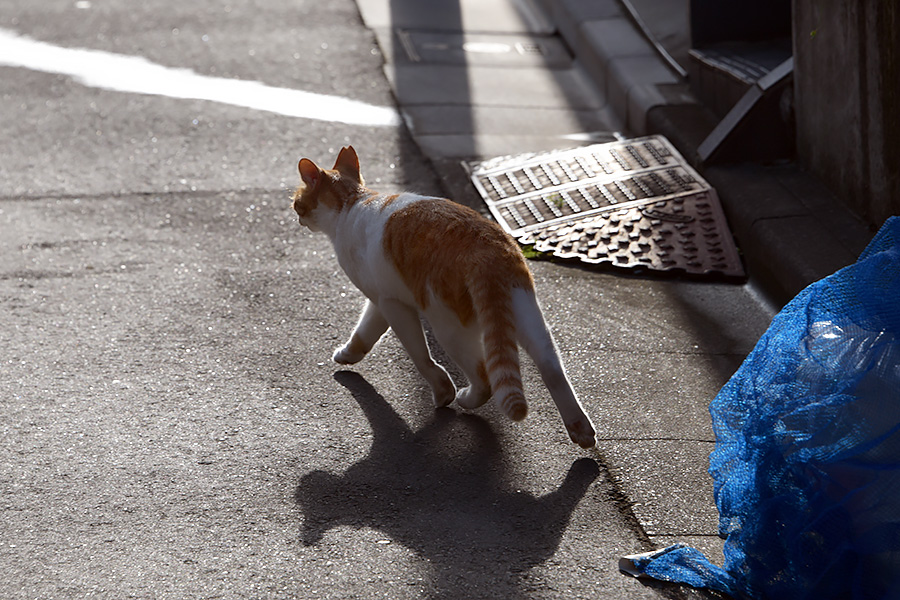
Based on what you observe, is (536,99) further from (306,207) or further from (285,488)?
(285,488)

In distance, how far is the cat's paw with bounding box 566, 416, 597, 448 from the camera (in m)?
3.38

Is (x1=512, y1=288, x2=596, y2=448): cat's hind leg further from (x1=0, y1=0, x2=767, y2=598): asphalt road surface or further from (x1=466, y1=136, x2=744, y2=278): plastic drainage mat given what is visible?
(x1=466, y1=136, x2=744, y2=278): plastic drainage mat

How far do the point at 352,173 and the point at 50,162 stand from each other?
2.97 metres

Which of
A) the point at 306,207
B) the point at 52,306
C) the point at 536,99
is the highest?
the point at 306,207

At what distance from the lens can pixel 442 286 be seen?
11.1 ft

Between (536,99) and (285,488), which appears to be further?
(536,99)

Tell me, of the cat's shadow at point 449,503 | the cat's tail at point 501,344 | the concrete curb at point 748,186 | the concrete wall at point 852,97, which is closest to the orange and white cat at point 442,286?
the cat's tail at point 501,344

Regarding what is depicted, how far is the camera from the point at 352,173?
163 inches

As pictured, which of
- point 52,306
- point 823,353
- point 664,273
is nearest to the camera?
point 823,353

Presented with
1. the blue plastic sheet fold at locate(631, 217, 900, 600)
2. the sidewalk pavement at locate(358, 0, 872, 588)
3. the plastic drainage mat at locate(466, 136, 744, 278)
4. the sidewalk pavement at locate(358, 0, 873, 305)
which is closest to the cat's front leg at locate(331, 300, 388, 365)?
the sidewalk pavement at locate(358, 0, 872, 588)

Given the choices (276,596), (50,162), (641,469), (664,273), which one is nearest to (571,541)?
(641,469)

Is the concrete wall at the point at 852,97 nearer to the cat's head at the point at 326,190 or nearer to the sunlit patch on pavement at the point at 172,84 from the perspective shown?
the cat's head at the point at 326,190

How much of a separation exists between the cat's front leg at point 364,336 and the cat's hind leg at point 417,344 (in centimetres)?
18

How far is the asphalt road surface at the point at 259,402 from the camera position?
299cm
